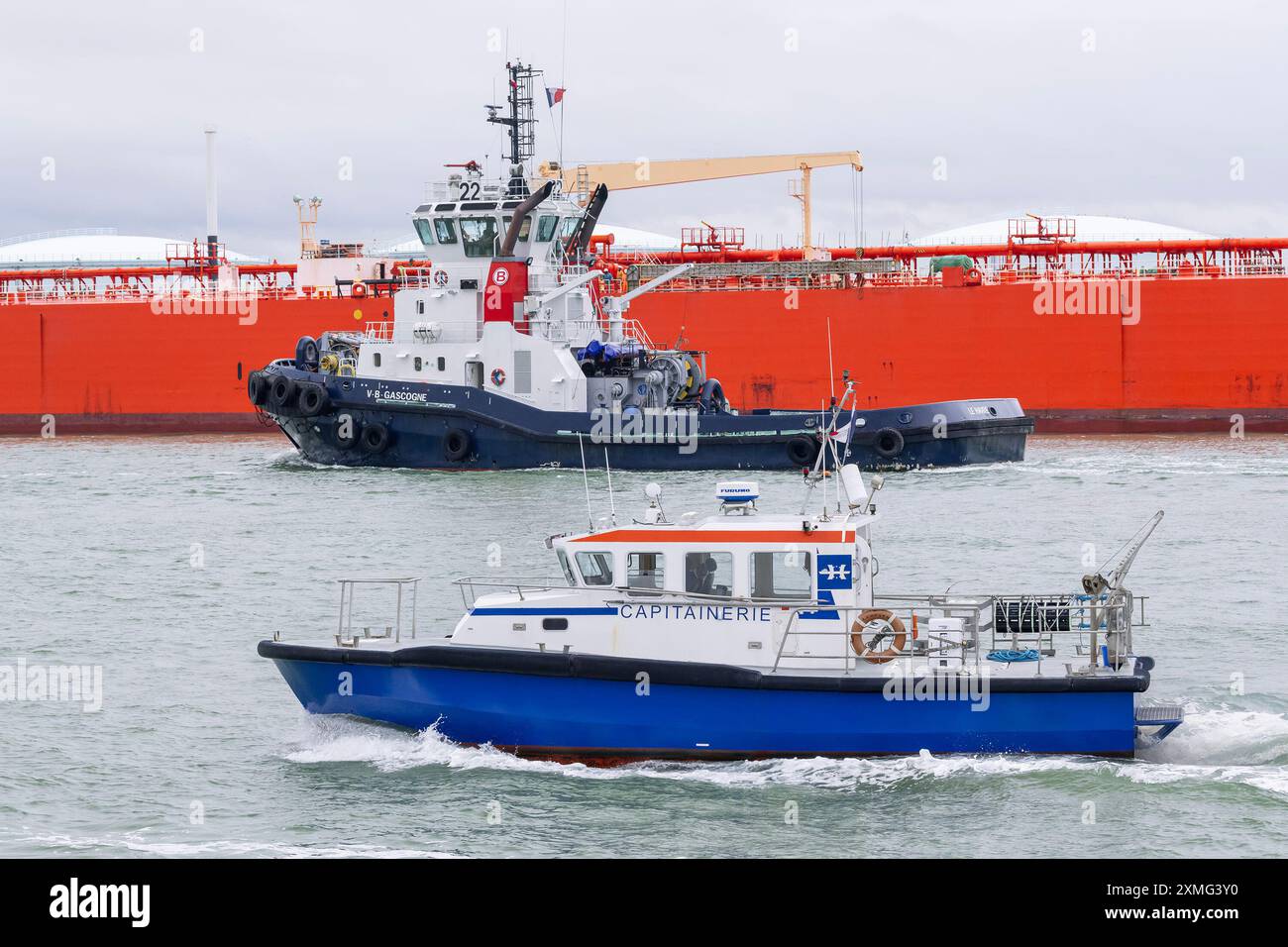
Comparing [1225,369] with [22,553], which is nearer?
[22,553]

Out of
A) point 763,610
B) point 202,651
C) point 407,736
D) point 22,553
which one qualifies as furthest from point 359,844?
point 22,553

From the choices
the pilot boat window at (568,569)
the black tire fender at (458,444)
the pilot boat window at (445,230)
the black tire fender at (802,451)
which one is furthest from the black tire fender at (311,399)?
the pilot boat window at (568,569)

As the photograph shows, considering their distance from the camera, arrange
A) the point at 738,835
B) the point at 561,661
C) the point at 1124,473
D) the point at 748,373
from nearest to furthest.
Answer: the point at 738,835 < the point at 561,661 < the point at 1124,473 < the point at 748,373

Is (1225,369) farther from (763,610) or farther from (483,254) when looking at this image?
(763,610)

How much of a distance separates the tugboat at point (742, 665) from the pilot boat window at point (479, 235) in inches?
753

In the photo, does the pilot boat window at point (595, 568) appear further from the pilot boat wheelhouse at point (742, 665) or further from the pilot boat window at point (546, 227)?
the pilot boat window at point (546, 227)

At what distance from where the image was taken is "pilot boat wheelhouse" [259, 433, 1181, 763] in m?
9.80

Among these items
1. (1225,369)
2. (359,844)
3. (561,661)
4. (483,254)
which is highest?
(483,254)

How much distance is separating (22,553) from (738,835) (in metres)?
13.2

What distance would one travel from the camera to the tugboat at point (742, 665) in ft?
32.1

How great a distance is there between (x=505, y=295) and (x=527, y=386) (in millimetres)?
1688

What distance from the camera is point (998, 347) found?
33781 millimetres

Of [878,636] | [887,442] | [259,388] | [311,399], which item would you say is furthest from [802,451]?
[878,636]
